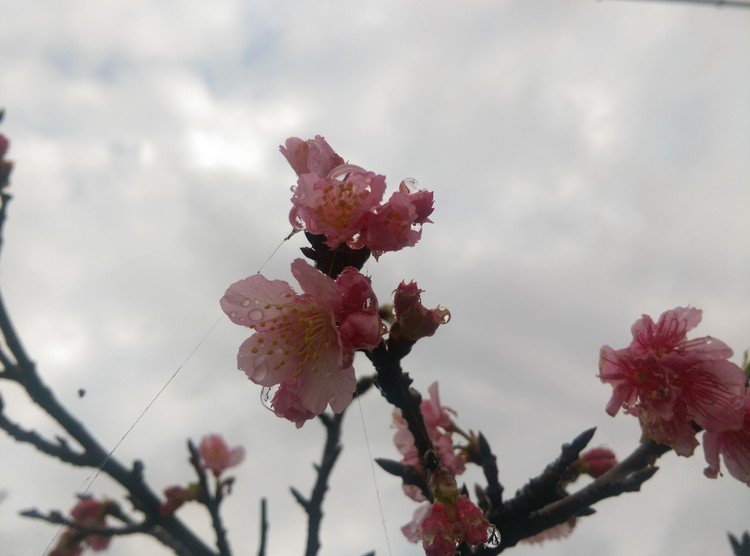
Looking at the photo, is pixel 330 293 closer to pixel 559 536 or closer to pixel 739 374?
pixel 739 374

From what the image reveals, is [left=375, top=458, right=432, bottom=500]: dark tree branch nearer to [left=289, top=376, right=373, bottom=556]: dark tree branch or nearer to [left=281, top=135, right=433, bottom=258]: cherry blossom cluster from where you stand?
[left=289, top=376, right=373, bottom=556]: dark tree branch

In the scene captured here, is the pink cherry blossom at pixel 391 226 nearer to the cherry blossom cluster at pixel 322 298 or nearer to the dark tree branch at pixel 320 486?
the cherry blossom cluster at pixel 322 298

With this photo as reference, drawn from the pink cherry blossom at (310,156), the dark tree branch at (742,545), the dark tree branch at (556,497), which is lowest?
the dark tree branch at (742,545)

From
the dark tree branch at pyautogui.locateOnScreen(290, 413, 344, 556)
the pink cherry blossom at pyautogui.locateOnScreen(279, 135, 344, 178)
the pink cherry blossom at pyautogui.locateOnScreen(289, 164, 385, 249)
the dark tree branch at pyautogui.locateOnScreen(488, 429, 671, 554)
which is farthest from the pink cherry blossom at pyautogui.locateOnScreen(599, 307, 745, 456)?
the dark tree branch at pyautogui.locateOnScreen(290, 413, 344, 556)

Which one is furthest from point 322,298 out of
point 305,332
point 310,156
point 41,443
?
point 41,443

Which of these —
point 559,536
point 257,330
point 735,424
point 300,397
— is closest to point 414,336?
point 300,397

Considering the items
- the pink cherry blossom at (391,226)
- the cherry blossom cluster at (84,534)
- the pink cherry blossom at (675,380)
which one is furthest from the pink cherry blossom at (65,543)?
the pink cherry blossom at (675,380)
